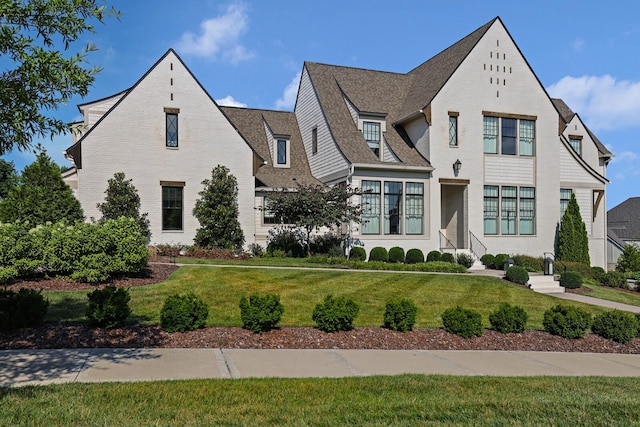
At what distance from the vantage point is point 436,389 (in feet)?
20.8

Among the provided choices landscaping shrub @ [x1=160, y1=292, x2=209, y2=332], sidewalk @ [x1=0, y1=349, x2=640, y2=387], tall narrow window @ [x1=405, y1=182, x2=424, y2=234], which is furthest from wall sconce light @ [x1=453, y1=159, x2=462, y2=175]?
landscaping shrub @ [x1=160, y1=292, x2=209, y2=332]

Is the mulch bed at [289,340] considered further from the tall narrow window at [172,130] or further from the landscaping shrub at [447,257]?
the tall narrow window at [172,130]

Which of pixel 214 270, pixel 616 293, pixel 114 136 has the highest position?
pixel 114 136

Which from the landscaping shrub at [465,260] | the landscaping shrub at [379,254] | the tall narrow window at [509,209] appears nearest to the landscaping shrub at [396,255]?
the landscaping shrub at [379,254]

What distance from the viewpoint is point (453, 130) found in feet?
84.8

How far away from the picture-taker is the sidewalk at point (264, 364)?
6.50 meters

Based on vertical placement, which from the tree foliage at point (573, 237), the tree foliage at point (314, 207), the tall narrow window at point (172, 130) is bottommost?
the tree foliage at point (573, 237)

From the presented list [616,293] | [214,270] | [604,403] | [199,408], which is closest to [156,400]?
[199,408]

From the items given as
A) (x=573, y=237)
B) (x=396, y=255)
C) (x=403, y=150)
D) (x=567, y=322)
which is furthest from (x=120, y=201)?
(x=573, y=237)

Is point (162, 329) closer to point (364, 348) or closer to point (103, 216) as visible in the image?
point (364, 348)

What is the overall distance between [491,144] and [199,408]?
2405 centimetres

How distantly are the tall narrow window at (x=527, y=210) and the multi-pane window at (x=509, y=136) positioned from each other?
196 centimetres

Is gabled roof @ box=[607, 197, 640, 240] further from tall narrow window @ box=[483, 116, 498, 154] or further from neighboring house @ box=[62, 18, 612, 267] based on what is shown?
tall narrow window @ box=[483, 116, 498, 154]

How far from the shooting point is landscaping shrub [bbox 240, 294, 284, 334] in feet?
29.5
